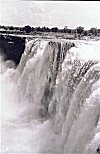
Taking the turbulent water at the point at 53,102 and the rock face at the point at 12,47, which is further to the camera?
the rock face at the point at 12,47

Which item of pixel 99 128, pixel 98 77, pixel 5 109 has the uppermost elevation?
pixel 98 77

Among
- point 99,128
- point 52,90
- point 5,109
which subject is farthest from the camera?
point 5,109

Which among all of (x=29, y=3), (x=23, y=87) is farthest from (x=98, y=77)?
(x=29, y=3)

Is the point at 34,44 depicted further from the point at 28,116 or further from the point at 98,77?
the point at 98,77

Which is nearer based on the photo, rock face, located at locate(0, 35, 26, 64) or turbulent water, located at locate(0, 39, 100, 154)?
turbulent water, located at locate(0, 39, 100, 154)
